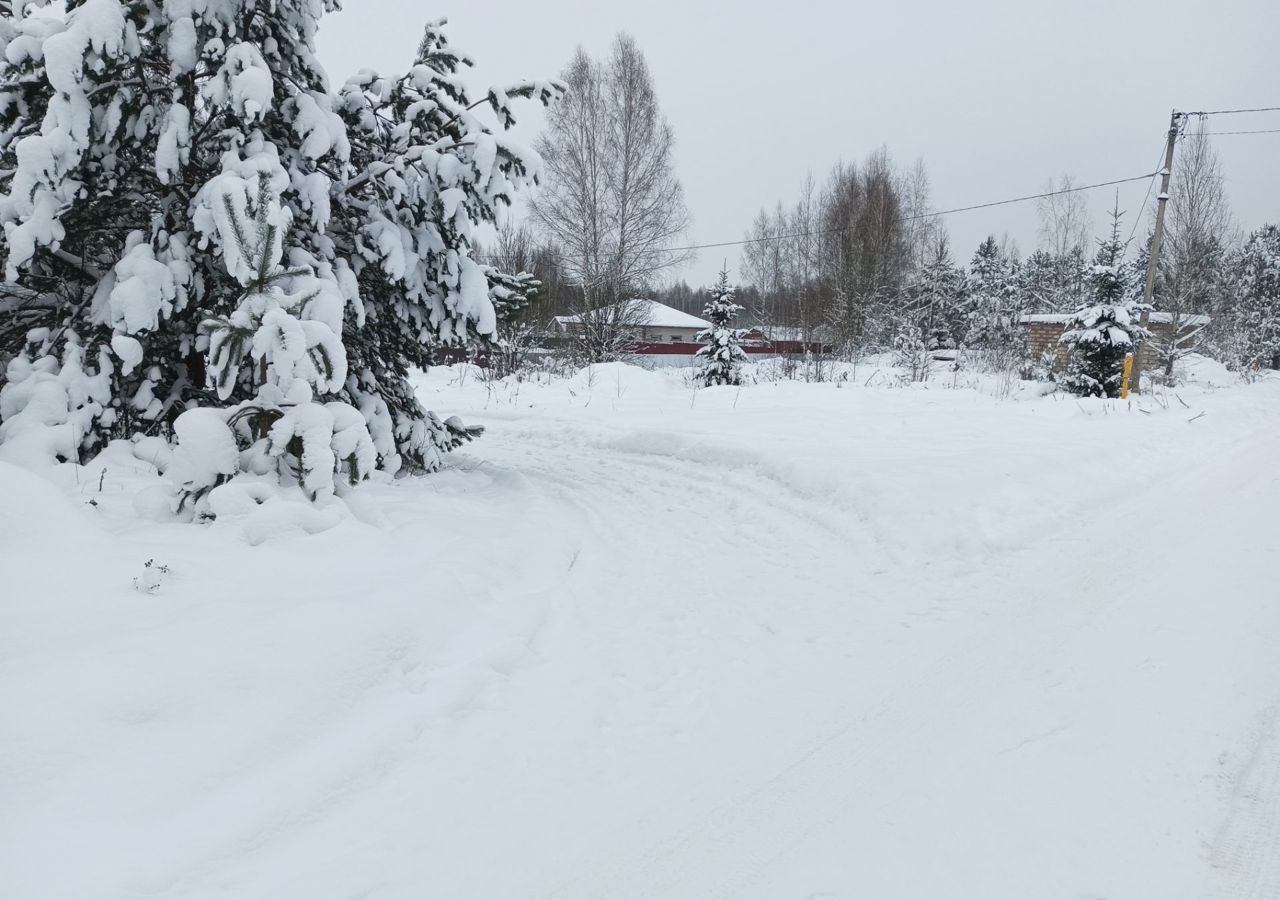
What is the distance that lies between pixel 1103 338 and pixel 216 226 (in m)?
14.8

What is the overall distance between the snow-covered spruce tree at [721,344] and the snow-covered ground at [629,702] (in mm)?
11787

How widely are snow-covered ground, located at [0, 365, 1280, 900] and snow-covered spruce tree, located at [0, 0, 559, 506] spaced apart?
0.63m

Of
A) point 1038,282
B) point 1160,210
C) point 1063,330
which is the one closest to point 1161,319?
point 1063,330

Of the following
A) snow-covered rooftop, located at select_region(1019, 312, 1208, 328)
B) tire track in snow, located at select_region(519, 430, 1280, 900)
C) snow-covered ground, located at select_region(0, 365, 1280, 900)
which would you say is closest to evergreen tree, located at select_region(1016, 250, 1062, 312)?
snow-covered rooftop, located at select_region(1019, 312, 1208, 328)

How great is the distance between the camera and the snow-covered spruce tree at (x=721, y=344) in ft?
54.6

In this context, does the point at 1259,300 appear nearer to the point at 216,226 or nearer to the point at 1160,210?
the point at 1160,210

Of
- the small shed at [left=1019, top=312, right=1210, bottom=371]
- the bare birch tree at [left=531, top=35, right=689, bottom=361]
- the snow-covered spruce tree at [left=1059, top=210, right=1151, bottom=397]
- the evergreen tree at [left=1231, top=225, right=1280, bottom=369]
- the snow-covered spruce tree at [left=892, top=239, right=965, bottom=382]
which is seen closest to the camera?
the snow-covered spruce tree at [left=1059, top=210, right=1151, bottom=397]

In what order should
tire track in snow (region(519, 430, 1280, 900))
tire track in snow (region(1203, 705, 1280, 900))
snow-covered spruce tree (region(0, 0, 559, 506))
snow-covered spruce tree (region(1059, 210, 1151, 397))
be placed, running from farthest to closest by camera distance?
1. snow-covered spruce tree (region(1059, 210, 1151, 397))
2. snow-covered spruce tree (region(0, 0, 559, 506))
3. tire track in snow (region(519, 430, 1280, 900))
4. tire track in snow (region(1203, 705, 1280, 900))

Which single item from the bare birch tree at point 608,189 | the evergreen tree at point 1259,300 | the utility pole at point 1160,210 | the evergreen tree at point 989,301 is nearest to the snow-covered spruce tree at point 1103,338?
the utility pole at point 1160,210

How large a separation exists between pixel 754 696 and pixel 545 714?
2.92 ft

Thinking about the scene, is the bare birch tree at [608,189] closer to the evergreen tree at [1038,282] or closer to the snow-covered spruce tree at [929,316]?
the snow-covered spruce tree at [929,316]

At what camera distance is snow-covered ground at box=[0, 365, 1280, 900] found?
198 cm

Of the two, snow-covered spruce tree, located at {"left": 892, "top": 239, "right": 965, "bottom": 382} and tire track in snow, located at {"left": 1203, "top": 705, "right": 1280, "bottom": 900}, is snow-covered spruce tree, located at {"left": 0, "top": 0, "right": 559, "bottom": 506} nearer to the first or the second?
tire track in snow, located at {"left": 1203, "top": 705, "right": 1280, "bottom": 900}

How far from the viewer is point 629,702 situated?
288cm
